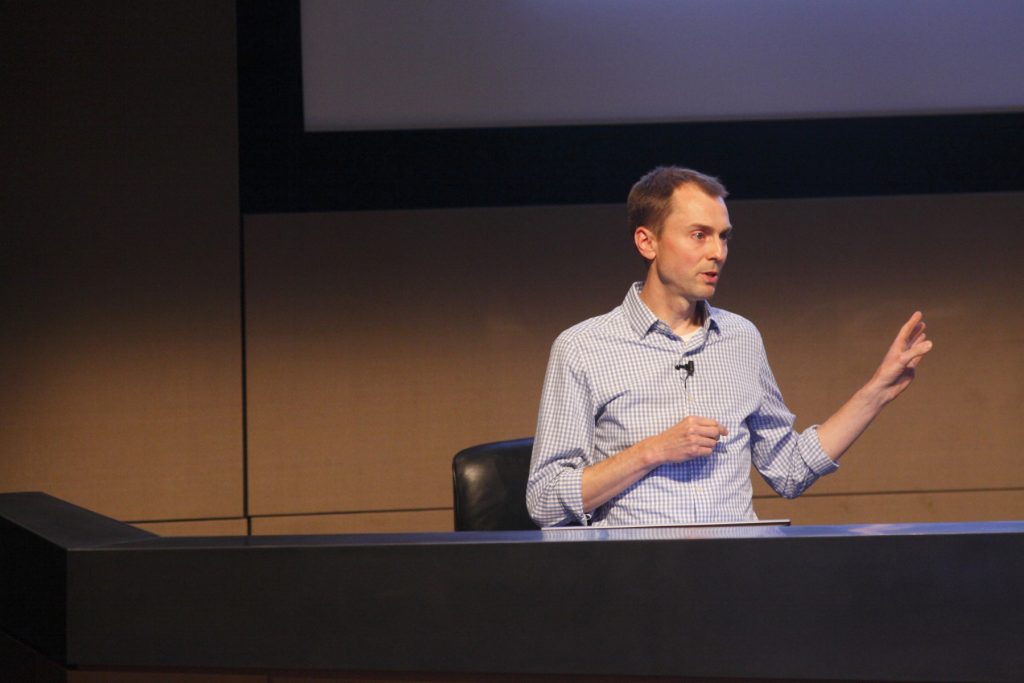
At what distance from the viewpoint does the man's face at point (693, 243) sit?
6.32 ft

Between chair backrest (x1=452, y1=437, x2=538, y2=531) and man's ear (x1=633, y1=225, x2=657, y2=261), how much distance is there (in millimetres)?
496

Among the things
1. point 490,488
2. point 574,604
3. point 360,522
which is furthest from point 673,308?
point 360,522

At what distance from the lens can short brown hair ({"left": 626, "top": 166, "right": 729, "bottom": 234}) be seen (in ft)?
6.47

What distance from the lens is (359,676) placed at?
927 mm

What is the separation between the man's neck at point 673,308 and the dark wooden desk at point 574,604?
1.07 meters

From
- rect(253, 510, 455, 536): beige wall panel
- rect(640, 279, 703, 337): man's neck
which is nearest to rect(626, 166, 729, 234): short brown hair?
rect(640, 279, 703, 337): man's neck

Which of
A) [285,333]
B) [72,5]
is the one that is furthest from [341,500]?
[72,5]

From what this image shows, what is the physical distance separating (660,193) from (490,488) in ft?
2.23

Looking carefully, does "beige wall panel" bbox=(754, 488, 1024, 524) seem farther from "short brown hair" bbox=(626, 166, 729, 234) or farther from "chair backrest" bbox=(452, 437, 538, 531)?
"short brown hair" bbox=(626, 166, 729, 234)

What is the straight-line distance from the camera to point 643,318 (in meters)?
1.99

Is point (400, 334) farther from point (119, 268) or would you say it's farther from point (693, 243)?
point (693, 243)

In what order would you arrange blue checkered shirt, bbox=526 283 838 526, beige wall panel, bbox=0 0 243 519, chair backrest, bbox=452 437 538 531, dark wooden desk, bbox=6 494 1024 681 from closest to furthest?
1. dark wooden desk, bbox=6 494 1024 681
2. blue checkered shirt, bbox=526 283 838 526
3. chair backrest, bbox=452 437 538 531
4. beige wall panel, bbox=0 0 243 519

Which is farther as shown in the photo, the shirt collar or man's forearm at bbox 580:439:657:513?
the shirt collar

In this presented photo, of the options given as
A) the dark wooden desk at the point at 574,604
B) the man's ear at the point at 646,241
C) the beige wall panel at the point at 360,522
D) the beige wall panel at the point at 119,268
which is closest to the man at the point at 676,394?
the man's ear at the point at 646,241
